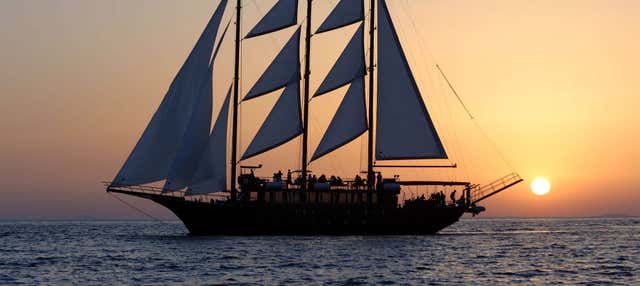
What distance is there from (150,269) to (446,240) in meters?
28.7

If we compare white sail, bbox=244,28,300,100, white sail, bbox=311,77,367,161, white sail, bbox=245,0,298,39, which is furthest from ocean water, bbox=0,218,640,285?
white sail, bbox=245,0,298,39

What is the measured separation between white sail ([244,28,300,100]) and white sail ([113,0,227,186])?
4185 mm

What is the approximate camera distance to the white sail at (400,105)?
2840 inches

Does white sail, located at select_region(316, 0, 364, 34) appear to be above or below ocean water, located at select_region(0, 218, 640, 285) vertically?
above

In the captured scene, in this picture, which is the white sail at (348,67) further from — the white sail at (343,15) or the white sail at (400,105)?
the white sail at (400,105)

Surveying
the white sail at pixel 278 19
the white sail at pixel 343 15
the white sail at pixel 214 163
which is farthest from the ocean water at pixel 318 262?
the white sail at pixel 343 15

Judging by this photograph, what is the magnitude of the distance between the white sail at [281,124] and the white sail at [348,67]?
175 centimetres

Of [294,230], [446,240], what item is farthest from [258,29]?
[446,240]

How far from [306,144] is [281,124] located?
4459 mm

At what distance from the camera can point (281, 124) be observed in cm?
7050

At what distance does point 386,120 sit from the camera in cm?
7262

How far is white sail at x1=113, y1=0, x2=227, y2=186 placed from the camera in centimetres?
6662

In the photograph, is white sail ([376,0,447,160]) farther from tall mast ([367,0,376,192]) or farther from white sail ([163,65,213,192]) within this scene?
white sail ([163,65,213,192])

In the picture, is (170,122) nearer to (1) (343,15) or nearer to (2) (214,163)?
(2) (214,163)
